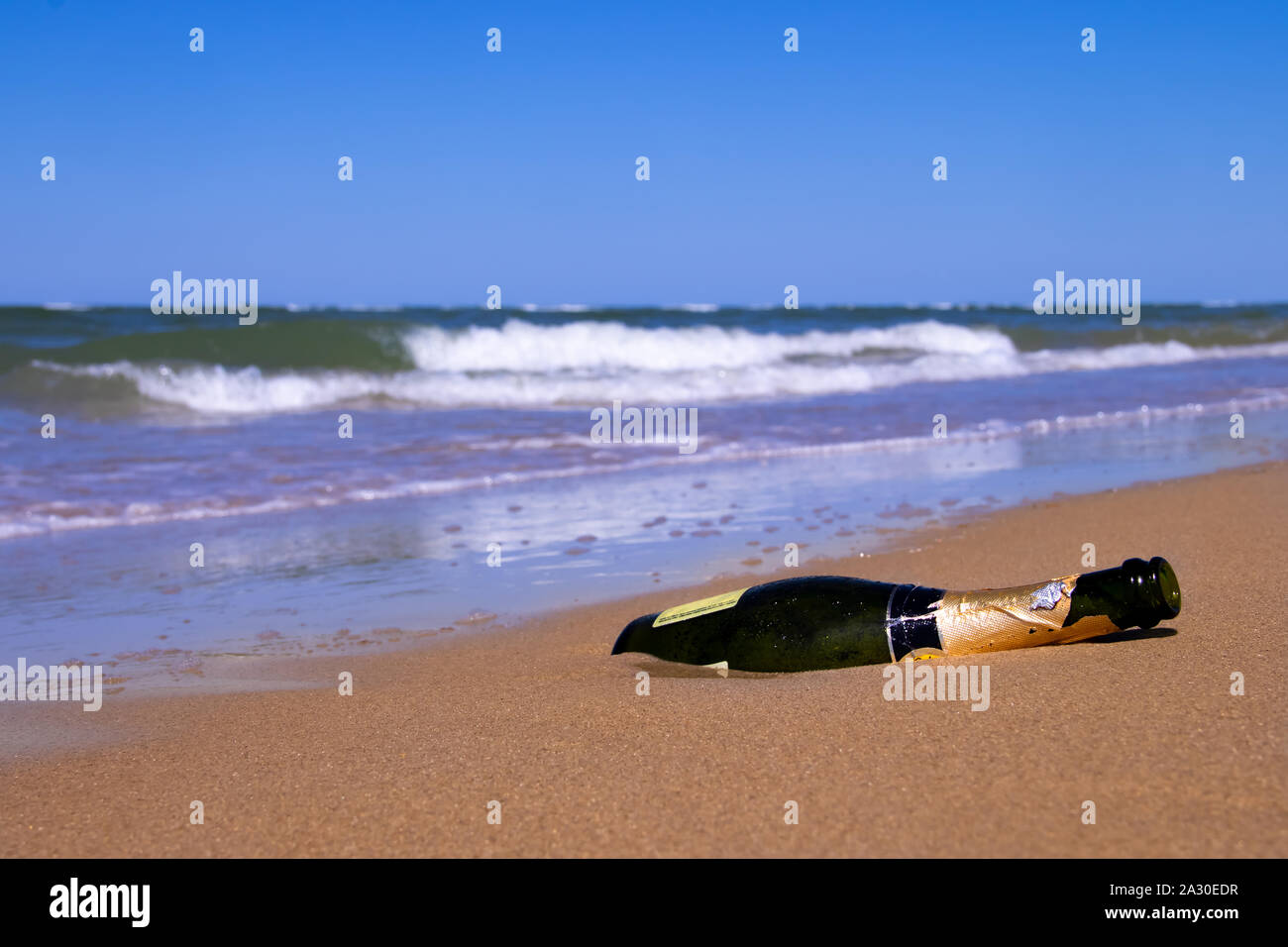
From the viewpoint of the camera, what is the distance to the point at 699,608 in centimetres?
346

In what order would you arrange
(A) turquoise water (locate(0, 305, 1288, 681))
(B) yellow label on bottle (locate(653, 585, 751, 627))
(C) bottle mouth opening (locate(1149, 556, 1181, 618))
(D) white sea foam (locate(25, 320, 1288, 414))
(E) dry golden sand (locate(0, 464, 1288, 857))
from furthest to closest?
(D) white sea foam (locate(25, 320, 1288, 414)) → (A) turquoise water (locate(0, 305, 1288, 681)) → (B) yellow label on bottle (locate(653, 585, 751, 627)) → (C) bottle mouth opening (locate(1149, 556, 1181, 618)) → (E) dry golden sand (locate(0, 464, 1288, 857))

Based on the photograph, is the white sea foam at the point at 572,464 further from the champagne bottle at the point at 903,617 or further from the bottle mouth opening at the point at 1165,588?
the bottle mouth opening at the point at 1165,588

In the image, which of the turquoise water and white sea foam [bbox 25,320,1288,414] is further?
white sea foam [bbox 25,320,1288,414]

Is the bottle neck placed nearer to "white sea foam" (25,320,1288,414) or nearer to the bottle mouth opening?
the bottle mouth opening

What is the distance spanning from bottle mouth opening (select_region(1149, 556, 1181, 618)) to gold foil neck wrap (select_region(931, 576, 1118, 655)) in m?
0.15

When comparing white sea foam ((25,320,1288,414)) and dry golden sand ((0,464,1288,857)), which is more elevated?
white sea foam ((25,320,1288,414))

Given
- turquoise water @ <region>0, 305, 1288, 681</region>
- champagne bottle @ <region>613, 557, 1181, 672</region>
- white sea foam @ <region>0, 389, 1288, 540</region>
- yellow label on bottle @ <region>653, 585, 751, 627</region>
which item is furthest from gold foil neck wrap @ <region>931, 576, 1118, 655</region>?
white sea foam @ <region>0, 389, 1288, 540</region>

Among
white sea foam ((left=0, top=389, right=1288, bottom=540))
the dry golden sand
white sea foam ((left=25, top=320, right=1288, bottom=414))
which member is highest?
white sea foam ((left=25, top=320, right=1288, bottom=414))

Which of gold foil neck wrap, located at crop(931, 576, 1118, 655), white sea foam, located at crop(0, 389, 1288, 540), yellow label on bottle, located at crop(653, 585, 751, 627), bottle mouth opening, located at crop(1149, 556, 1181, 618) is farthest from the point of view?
white sea foam, located at crop(0, 389, 1288, 540)

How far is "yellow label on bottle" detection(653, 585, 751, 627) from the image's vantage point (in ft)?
11.0

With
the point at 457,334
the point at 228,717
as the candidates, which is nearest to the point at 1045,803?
the point at 228,717

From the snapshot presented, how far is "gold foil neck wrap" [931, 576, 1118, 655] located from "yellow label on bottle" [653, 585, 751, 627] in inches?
24.3

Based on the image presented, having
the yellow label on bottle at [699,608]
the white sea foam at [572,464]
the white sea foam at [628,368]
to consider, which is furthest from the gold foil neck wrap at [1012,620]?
the white sea foam at [628,368]

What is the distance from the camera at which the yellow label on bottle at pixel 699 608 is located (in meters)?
3.36
